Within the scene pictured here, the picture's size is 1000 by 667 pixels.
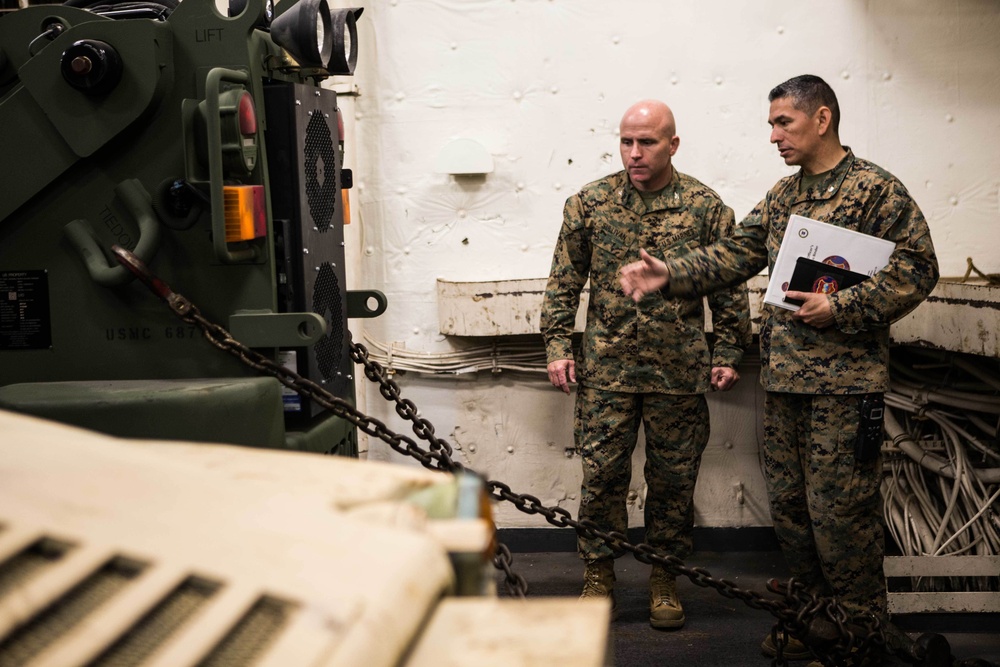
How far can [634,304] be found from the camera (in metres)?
4.05

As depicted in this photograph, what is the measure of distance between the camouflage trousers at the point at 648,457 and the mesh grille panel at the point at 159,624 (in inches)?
126

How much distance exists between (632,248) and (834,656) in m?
1.67

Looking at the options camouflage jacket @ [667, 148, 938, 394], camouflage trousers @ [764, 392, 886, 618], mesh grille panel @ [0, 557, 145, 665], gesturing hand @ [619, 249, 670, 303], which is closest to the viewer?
mesh grille panel @ [0, 557, 145, 665]

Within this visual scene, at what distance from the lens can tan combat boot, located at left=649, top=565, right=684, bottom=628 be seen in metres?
4.02

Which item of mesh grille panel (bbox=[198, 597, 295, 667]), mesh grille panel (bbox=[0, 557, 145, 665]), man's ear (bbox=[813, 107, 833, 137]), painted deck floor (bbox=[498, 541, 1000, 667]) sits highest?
man's ear (bbox=[813, 107, 833, 137])

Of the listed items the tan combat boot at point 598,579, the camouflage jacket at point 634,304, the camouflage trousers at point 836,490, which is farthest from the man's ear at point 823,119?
the tan combat boot at point 598,579

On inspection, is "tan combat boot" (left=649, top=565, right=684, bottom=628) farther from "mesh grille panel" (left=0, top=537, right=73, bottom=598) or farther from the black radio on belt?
"mesh grille panel" (left=0, top=537, right=73, bottom=598)

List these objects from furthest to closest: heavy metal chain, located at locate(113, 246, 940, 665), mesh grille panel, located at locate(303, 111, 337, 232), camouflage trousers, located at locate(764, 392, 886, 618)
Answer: camouflage trousers, located at locate(764, 392, 886, 618)
mesh grille panel, located at locate(303, 111, 337, 232)
heavy metal chain, located at locate(113, 246, 940, 665)

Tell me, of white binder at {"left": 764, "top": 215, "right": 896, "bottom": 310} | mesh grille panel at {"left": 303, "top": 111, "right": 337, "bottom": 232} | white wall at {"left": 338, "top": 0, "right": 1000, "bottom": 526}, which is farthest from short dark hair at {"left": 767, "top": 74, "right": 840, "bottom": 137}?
mesh grille panel at {"left": 303, "top": 111, "right": 337, "bottom": 232}

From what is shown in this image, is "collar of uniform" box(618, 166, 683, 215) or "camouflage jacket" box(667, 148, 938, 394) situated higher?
"collar of uniform" box(618, 166, 683, 215)

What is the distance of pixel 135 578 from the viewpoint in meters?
0.97

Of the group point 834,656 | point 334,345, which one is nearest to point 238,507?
point 334,345

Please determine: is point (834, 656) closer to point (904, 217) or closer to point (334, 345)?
point (904, 217)

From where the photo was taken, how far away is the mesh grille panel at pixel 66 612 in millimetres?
861
